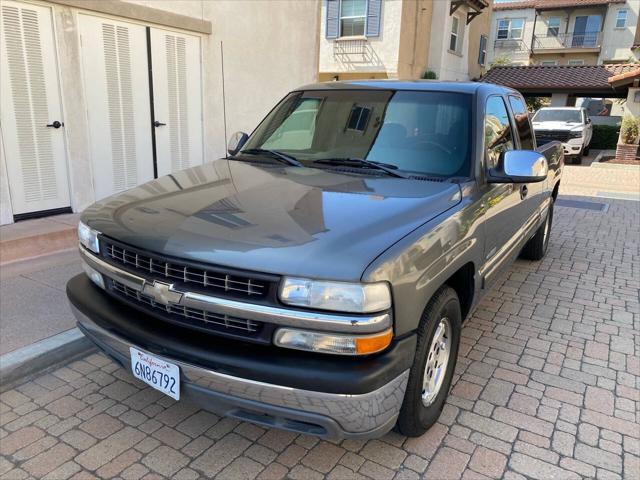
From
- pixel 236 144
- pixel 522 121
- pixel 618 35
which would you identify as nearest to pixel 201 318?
pixel 236 144

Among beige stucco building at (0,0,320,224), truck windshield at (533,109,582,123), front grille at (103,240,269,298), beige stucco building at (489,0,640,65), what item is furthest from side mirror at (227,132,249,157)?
beige stucco building at (489,0,640,65)

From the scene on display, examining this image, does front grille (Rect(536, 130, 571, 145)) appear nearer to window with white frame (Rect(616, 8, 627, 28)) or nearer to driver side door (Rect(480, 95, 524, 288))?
driver side door (Rect(480, 95, 524, 288))

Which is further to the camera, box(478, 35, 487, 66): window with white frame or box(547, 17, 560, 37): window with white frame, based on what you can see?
box(547, 17, 560, 37): window with white frame

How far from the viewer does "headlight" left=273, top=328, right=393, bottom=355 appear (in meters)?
2.06

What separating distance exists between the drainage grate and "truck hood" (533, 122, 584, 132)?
296 inches

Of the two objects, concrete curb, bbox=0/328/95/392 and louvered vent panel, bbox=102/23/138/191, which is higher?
louvered vent panel, bbox=102/23/138/191

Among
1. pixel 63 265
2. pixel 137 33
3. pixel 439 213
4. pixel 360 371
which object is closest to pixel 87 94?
pixel 137 33

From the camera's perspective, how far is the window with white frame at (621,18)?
34000 millimetres

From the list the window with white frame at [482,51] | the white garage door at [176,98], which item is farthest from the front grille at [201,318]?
the window with white frame at [482,51]

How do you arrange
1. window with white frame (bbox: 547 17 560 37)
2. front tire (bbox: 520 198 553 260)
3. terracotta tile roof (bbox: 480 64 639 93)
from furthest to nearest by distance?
window with white frame (bbox: 547 17 560 37) → terracotta tile roof (bbox: 480 64 639 93) → front tire (bbox: 520 198 553 260)

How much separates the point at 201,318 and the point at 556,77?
86.8 ft

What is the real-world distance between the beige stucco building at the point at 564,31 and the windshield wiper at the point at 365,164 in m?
35.5

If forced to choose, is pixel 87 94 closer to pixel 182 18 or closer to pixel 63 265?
pixel 182 18

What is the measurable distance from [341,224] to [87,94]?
16.5 ft
